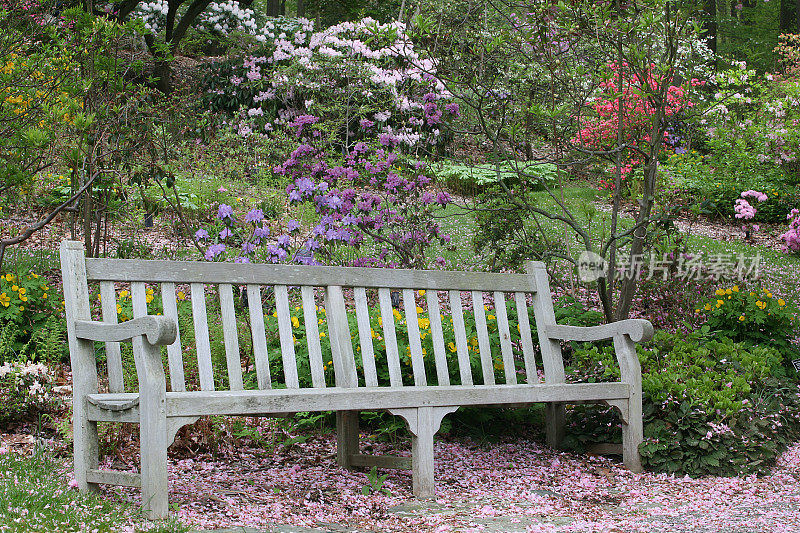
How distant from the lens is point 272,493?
345cm

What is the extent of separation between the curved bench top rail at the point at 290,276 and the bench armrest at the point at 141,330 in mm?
342

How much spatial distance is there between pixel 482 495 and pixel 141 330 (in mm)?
1769

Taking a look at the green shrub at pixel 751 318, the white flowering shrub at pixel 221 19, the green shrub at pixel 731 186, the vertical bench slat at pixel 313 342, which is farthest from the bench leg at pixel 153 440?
the white flowering shrub at pixel 221 19

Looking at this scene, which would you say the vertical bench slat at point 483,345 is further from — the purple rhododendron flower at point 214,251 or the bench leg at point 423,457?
the purple rhododendron flower at point 214,251

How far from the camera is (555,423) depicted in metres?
4.50

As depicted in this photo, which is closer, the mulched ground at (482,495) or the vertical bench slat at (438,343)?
the mulched ground at (482,495)

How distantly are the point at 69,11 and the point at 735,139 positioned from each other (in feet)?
34.0

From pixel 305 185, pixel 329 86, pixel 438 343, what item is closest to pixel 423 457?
pixel 438 343

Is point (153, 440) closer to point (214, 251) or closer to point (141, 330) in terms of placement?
point (141, 330)

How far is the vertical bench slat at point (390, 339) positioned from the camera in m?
3.82

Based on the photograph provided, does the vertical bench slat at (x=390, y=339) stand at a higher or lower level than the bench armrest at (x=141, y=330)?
lower

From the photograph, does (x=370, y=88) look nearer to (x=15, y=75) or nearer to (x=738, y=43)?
(x=15, y=75)

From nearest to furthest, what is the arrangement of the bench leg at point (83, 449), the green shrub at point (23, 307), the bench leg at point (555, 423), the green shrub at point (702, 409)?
the bench leg at point (83, 449) → the green shrub at point (702, 409) → the bench leg at point (555, 423) → the green shrub at point (23, 307)

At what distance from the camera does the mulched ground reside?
3104 millimetres
